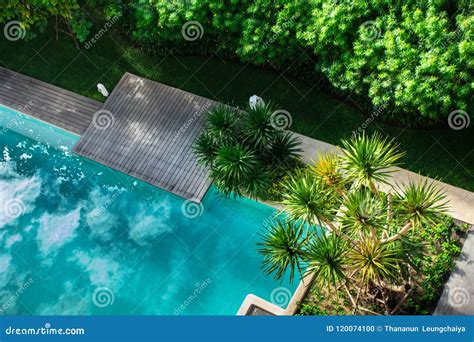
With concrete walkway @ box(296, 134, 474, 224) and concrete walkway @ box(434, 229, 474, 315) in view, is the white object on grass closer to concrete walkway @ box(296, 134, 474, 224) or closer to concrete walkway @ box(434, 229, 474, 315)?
concrete walkway @ box(296, 134, 474, 224)

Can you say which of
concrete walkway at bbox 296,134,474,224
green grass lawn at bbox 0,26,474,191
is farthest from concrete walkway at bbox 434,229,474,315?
green grass lawn at bbox 0,26,474,191

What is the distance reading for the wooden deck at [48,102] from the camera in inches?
631

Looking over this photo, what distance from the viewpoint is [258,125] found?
40.6 feet

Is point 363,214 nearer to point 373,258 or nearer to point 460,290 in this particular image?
point 373,258

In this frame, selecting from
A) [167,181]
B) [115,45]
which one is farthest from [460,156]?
[115,45]

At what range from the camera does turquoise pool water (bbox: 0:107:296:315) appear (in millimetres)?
12805

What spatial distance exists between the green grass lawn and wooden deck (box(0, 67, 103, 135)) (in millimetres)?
307

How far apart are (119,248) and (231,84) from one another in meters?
6.26

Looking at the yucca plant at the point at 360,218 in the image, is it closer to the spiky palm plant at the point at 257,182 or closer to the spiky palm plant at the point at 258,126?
the spiky palm plant at the point at 257,182

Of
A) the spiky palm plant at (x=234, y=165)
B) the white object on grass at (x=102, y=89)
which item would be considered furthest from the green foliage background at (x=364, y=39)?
the spiky palm plant at (x=234, y=165)

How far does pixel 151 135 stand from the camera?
596 inches

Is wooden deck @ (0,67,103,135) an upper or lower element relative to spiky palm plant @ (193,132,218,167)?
upper

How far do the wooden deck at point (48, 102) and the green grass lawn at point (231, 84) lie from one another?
307 mm

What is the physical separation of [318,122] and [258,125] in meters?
2.77
